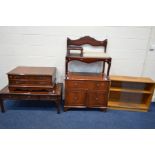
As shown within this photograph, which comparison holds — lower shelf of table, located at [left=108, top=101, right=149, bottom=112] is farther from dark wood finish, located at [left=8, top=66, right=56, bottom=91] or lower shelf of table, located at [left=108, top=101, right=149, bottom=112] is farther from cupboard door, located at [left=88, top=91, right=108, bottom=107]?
dark wood finish, located at [left=8, top=66, right=56, bottom=91]

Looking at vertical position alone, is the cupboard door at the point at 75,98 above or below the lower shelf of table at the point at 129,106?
above

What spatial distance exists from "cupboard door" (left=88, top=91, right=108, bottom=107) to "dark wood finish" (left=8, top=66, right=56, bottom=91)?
0.70 metres

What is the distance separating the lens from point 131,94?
10.1ft

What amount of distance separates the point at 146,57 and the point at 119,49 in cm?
55

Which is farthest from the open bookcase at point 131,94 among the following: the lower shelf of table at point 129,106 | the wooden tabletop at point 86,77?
the wooden tabletop at point 86,77

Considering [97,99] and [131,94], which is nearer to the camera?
[97,99]

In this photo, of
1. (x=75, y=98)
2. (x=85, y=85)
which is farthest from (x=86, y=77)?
(x=75, y=98)

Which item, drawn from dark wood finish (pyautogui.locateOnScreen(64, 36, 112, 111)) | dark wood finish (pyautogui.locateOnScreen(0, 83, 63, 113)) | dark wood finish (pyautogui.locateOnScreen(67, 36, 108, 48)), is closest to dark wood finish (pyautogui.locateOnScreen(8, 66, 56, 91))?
dark wood finish (pyautogui.locateOnScreen(0, 83, 63, 113))

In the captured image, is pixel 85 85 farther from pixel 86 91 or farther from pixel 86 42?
pixel 86 42

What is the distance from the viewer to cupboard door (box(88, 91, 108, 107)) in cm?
261

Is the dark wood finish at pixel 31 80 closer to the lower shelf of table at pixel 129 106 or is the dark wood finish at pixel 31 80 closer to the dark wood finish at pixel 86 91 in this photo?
the dark wood finish at pixel 86 91

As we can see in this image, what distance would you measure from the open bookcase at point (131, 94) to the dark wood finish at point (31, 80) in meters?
1.11

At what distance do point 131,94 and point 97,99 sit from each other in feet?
2.79

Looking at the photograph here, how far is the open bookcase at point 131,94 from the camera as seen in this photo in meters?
2.71
